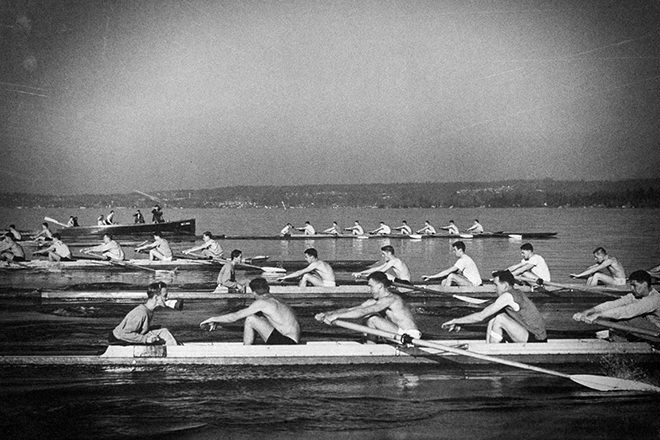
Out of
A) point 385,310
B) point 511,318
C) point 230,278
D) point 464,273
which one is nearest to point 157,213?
point 230,278

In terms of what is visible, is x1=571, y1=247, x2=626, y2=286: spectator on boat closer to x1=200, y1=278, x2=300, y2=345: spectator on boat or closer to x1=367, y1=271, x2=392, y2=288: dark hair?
x1=367, y1=271, x2=392, y2=288: dark hair

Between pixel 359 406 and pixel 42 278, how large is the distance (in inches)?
426

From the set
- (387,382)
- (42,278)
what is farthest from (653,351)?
(42,278)

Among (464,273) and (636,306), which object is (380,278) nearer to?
(636,306)

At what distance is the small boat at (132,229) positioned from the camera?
27.0 meters

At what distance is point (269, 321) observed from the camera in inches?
271

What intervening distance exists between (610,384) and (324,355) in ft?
9.14

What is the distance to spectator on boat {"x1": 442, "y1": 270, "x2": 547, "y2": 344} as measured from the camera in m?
6.69

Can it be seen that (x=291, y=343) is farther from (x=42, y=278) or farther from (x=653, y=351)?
(x=42, y=278)

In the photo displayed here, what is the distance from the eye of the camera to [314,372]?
263 inches

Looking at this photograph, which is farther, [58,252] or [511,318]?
[58,252]

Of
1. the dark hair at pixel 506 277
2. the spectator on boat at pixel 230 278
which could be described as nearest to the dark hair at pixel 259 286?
the dark hair at pixel 506 277

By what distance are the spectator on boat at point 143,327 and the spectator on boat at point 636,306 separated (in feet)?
14.0

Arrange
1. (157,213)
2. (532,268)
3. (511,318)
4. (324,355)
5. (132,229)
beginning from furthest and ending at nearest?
(157,213) → (132,229) → (532,268) → (511,318) → (324,355)
